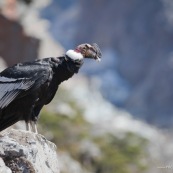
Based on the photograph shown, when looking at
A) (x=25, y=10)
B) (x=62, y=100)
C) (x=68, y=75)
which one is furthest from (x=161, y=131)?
(x=68, y=75)

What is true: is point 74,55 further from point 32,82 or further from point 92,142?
point 92,142

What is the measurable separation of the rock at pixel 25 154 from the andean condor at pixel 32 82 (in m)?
0.64

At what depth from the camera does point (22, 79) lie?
39.6 feet

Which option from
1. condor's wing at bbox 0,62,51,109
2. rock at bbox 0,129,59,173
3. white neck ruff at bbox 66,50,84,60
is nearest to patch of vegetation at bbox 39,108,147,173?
white neck ruff at bbox 66,50,84,60

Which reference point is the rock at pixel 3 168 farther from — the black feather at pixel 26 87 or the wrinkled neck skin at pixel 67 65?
the wrinkled neck skin at pixel 67 65

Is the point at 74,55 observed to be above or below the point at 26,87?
above

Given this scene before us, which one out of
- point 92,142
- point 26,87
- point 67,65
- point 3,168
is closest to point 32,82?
point 26,87

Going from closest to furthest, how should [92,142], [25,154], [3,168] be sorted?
[3,168]
[25,154]
[92,142]

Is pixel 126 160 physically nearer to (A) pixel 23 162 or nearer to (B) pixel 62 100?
(B) pixel 62 100

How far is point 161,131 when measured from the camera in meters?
178

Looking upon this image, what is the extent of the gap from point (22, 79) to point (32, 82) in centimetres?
16

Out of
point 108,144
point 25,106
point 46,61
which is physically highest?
point 108,144

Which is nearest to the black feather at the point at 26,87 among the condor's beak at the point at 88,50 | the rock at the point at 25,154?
the condor's beak at the point at 88,50

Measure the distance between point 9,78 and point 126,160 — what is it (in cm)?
5223
